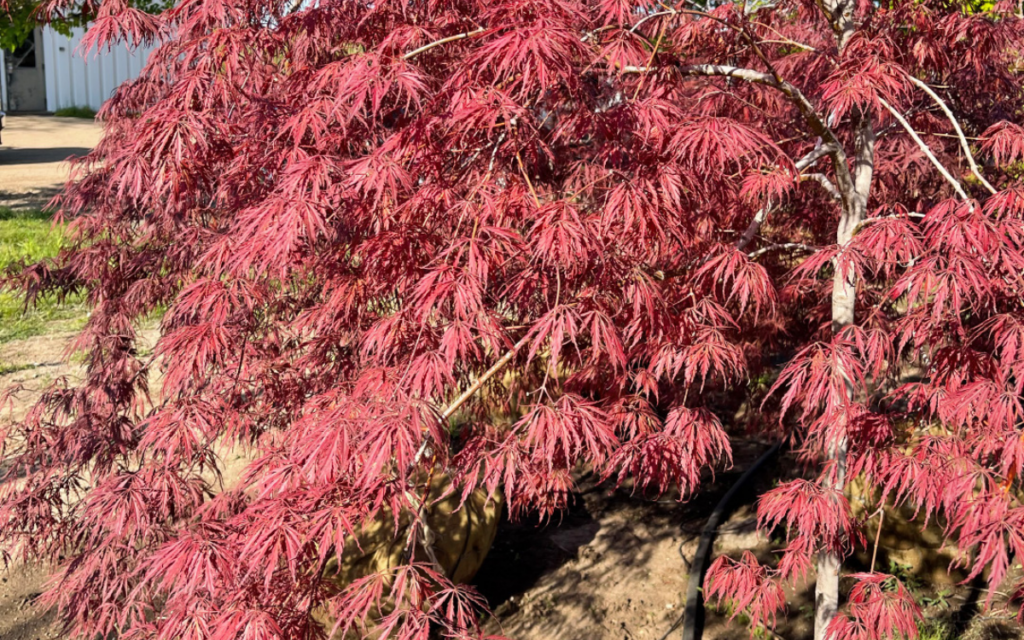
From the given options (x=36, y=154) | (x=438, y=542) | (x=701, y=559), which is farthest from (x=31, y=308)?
(x=36, y=154)

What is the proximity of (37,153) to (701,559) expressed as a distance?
16472mm

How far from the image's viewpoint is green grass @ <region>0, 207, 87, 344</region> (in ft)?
25.4

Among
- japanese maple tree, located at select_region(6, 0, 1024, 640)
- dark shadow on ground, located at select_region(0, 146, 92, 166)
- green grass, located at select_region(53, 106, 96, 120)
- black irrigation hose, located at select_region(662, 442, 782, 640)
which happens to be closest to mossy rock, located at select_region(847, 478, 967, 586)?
black irrigation hose, located at select_region(662, 442, 782, 640)

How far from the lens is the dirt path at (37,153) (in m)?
12.7

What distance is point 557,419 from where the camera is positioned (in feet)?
6.86

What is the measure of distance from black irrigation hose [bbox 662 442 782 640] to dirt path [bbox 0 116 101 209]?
29.5 feet

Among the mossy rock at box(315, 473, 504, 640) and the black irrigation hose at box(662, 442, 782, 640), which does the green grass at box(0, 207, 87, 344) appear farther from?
the black irrigation hose at box(662, 442, 782, 640)

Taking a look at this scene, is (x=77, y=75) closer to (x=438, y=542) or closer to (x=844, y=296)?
(x=438, y=542)

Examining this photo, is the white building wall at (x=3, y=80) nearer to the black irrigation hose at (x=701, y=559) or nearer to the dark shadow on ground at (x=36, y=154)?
the dark shadow on ground at (x=36, y=154)

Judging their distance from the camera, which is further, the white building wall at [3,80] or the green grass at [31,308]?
the white building wall at [3,80]

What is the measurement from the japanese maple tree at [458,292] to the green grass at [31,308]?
4254 mm

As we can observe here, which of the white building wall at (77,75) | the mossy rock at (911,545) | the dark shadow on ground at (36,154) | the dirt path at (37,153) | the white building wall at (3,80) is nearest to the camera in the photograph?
the mossy rock at (911,545)

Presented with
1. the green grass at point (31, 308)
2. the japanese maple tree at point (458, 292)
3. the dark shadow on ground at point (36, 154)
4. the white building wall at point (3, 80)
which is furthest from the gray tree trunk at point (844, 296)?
the white building wall at point (3, 80)

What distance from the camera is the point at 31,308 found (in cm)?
802
